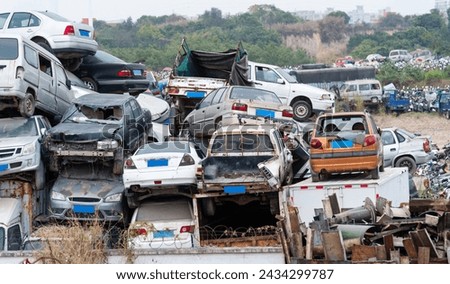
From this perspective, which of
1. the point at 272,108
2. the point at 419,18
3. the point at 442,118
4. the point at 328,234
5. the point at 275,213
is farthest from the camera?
the point at 419,18

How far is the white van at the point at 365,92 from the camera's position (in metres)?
46.2

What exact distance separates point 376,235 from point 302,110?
13304 mm

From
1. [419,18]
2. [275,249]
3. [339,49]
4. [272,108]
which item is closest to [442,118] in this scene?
[272,108]

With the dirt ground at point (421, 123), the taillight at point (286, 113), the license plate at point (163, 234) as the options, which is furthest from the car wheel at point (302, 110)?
the dirt ground at point (421, 123)

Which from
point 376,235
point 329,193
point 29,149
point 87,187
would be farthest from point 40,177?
point 376,235

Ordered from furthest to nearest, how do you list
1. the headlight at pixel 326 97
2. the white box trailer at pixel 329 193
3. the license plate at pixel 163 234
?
the headlight at pixel 326 97
the white box trailer at pixel 329 193
the license plate at pixel 163 234

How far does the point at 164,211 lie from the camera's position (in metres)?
17.1

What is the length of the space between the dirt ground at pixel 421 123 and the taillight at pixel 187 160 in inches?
962

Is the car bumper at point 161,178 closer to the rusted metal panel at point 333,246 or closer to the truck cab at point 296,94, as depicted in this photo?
the rusted metal panel at point 333,246

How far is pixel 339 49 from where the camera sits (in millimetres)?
92062

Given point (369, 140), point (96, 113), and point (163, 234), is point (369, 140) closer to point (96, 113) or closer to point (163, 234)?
point (163, 234)

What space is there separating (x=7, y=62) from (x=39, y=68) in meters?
1.21

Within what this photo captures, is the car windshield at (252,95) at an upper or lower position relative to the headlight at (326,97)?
upper
